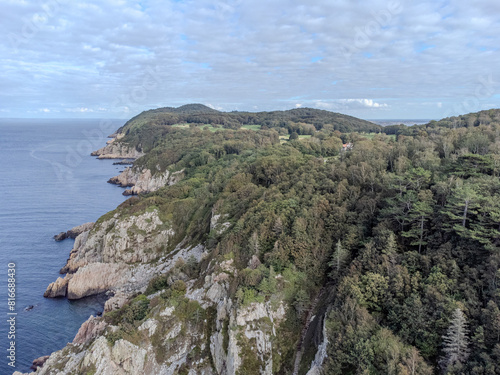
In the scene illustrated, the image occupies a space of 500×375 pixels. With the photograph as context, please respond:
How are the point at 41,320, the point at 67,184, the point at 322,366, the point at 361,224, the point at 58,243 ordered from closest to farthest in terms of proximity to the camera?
the point at 322,366 < the point at 361,224 < the point at 41,320 < the point at 58,243 < the point at 67,184

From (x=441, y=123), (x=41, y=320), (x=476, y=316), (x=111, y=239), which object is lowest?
(x=41, y=320)

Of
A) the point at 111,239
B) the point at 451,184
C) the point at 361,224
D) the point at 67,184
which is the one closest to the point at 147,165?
the point at 67,184

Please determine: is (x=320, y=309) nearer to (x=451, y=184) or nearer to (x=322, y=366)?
(x=322, y=366)

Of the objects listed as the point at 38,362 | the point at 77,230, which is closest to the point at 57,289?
the point at 38,362

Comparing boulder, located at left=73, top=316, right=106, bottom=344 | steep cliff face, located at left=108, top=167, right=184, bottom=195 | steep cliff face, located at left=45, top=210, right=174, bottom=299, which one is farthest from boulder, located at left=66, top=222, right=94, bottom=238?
steep cliff face, located at left=108, top=167, right=184, bottom=195

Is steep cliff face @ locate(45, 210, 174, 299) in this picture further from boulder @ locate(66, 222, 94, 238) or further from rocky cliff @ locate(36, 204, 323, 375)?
rocky cliff @ locate(36, 204, 323, 375)
